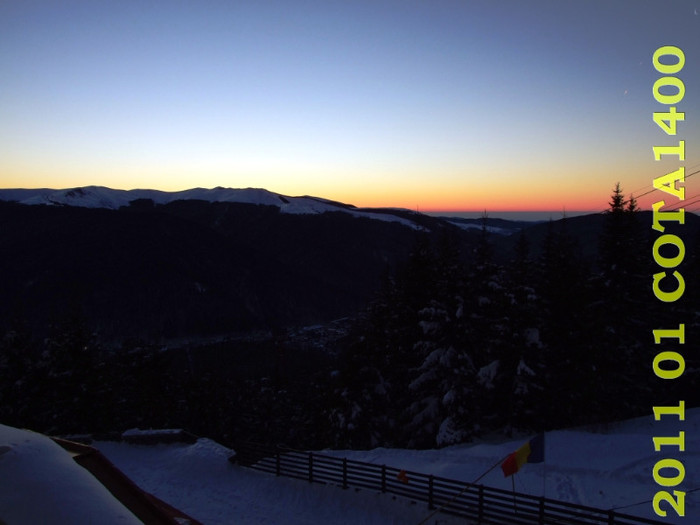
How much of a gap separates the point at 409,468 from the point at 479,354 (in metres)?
7.15

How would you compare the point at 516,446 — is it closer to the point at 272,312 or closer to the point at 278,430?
the point at 278,430

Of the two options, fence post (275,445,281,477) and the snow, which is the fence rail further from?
the snow

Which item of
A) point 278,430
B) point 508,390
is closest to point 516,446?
point 508,390

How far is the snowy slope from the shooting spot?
12.9 metres

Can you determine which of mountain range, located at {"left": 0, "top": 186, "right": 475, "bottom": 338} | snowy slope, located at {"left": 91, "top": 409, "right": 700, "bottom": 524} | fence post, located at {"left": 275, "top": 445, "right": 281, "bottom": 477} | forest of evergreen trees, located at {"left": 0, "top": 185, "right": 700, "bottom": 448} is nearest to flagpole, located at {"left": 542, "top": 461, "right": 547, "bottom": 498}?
snowy slope, located at {"left": 91, "top": 409, "right": 700, "bottom": 524}

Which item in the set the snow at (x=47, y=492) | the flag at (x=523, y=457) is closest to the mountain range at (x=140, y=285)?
the flag at (x=523, y=457)

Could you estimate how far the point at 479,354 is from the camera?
70.2ft

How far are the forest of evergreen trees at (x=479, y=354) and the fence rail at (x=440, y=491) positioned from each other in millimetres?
6364

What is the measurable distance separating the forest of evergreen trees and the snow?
1680cm

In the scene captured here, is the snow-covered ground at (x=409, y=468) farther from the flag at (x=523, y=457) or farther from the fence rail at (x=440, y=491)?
the flag at (x=523, y=457)

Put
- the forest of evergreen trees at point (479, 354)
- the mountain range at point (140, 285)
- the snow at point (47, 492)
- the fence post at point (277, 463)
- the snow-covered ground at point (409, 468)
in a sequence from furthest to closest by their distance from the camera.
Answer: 1. the mountain range at point (140, 285)
2. the forest of evergreen trees at point (479, 354)
3. the fence post at point (277, 463)
4. the snow-covered ground at point (409, 468)
5. the snow at point (47, 492)

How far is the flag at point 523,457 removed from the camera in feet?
34.9

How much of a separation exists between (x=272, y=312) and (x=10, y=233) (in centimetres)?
11561

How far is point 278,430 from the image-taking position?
4297cm
